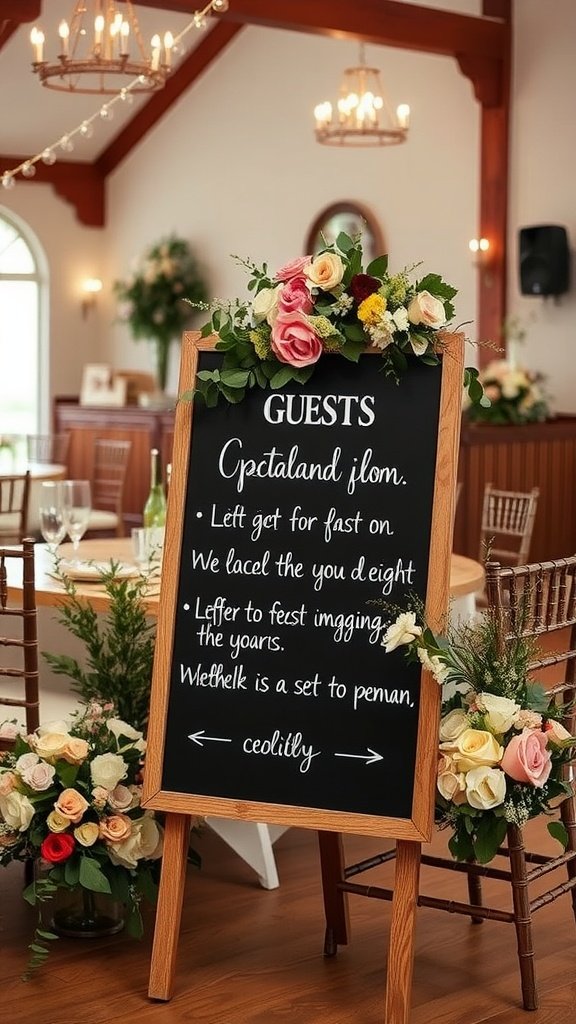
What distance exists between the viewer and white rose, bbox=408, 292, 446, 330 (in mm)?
2846

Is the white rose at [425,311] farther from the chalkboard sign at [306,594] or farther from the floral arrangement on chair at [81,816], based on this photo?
the floral arrangement on chair at [81,816]

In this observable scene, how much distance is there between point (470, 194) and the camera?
968 cm

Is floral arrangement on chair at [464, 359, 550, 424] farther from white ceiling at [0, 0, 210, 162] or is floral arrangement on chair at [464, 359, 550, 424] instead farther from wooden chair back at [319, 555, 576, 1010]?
wooden chair back at [319, 555, 576, 1010]

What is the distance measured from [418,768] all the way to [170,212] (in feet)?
32.0

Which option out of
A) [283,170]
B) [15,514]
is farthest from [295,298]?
[283,170]

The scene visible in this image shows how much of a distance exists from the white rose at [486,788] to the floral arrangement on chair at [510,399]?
553cm

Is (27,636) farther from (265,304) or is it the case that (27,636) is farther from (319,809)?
(265,304)

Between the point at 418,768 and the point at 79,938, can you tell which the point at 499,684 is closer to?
the point at 418,768

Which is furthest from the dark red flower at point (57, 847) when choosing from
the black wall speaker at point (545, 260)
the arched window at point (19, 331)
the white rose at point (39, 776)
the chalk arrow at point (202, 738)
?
the arched window at point (19, 331)

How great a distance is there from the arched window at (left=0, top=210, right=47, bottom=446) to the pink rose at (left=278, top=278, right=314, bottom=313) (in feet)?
32.0

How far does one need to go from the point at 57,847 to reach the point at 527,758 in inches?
41.4

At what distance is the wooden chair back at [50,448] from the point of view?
394 inches

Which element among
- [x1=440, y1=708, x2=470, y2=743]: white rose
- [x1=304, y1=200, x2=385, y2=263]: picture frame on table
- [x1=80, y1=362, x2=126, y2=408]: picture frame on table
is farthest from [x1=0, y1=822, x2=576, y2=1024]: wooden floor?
[x1=80, y1=362, x2=126, y2=408]: picture frame on table

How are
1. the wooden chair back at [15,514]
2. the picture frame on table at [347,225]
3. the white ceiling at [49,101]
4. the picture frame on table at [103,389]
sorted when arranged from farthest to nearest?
the picture frame on table at [103,389]
the white ceiling at [49,101]
the picture frame on table at [347,225]
the wooden chair back at [15,514]
